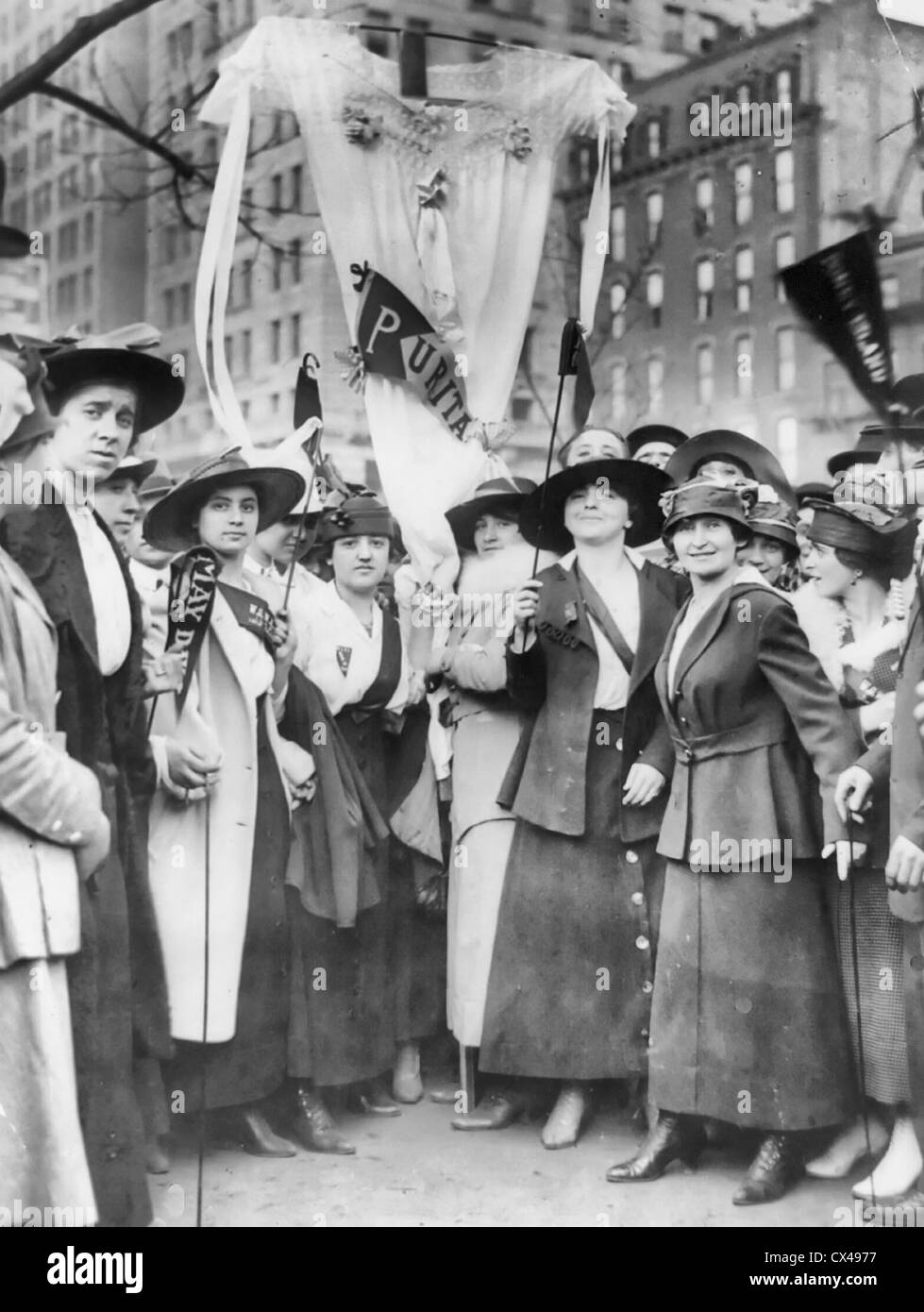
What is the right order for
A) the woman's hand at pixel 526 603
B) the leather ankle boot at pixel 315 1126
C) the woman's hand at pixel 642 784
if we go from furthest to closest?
the woman's hand at pixel 526 603, the woman's hand at pixel 642 784, the leather ankle boot at pixel 315 1126

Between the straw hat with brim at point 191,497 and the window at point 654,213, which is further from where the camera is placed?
the window at point 654,213

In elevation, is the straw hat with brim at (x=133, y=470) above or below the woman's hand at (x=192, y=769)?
above

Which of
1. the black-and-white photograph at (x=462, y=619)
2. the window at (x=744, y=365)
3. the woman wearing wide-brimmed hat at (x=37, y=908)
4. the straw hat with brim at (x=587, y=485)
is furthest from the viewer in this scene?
the window at (x=744, y=365)

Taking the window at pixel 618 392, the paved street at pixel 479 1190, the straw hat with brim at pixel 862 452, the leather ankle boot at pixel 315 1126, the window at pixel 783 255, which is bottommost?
the paved street at pixel 479 1190

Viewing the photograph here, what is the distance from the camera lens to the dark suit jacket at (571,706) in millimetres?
6551

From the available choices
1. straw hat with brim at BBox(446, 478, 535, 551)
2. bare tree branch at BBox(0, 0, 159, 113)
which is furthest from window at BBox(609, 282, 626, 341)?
bare tree branch at BBox(0, 0, 159, 113)

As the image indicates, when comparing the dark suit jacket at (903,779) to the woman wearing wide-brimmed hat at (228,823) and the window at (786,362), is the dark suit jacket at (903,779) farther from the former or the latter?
the woman wearing wide-brimmed hat at (228,823)

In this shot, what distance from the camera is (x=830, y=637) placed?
21.6 feet

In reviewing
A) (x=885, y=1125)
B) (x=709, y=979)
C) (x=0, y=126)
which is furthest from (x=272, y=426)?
(x=885, y=1125)

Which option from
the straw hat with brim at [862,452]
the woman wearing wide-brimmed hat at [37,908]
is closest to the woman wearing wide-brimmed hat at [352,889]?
the woman wearing wide-brimmed hat at [37,908]

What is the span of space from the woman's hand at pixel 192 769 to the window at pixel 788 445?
2.24 metres

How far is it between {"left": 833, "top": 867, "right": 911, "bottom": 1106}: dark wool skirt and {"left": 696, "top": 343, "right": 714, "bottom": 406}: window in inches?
69.1

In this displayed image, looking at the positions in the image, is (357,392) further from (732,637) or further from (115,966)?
(115,966)

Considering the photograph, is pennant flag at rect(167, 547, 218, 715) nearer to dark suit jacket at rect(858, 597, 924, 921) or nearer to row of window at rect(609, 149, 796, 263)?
row of window at rect(609, 149, 796, 263)
